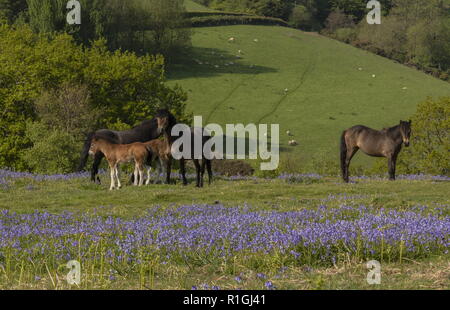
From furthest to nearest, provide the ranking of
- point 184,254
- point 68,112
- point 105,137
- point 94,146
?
1. point 68,112
2. point 105,137
3. point 94,146
4. point 184,254

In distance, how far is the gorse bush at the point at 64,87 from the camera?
4159 cm

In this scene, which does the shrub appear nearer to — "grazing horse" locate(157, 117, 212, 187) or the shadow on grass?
"grazing horse" locate(157, 117, 212, 187)

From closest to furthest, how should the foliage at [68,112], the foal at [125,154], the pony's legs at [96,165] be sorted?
the foal at [125,154] < the pony's legs at [96,165] < the foliage at [68,112]

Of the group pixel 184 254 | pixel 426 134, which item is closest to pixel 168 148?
pixel 184 254

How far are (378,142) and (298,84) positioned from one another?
70.0 metres

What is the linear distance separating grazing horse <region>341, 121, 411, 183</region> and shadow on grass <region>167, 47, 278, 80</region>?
65.4 meters

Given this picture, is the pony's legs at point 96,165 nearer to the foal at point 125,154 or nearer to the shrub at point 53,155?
the foal at point 125,154

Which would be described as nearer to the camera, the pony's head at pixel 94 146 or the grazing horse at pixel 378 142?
the pony's head at pixel 94 146

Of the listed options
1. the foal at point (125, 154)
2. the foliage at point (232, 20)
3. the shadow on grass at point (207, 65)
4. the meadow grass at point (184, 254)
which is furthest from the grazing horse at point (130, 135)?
the foliage at point (232, 20)

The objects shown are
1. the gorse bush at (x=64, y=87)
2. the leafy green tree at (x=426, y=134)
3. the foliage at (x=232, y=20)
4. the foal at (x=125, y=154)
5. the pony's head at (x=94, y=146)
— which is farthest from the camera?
the foliage at (x=232, y=20)

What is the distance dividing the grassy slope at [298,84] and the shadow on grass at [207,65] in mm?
174

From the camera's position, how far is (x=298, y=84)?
97375mm

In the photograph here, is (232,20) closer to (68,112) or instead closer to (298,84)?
(298,84)

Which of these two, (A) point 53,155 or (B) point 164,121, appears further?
(A) point 53,155
